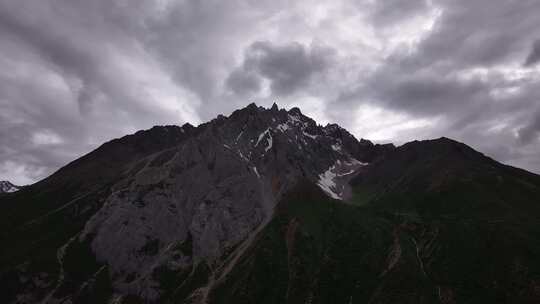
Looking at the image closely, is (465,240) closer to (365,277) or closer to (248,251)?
(365,277)

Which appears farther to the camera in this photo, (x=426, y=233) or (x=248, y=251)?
(x=248, y=251)

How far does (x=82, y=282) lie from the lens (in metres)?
193

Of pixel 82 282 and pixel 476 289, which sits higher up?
pixel 82 282

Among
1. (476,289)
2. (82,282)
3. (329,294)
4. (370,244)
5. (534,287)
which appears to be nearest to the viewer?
(534,287)

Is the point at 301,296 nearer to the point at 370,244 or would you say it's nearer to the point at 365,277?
the point at 365,277

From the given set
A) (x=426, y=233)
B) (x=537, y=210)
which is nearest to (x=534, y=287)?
(x=426, y=233)

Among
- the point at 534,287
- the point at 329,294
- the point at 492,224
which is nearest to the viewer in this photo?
the point at 534,287

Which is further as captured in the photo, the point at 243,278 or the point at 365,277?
the point at 243,278

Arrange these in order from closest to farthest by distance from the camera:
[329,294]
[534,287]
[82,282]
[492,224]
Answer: [534,287]
[329,294]
[492,224]
[82,282]

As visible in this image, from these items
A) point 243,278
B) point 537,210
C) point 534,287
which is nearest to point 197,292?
point 243,278

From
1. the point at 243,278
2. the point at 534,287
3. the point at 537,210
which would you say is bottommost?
the point at 534,287

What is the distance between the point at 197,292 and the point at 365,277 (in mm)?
83954

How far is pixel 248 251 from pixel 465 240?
10769 cm

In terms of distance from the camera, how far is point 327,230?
19275 cm
